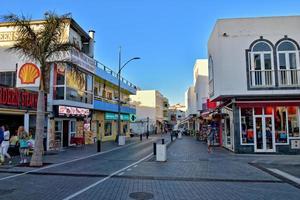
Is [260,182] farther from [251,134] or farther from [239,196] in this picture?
[251,134]

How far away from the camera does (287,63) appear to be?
19.1 m

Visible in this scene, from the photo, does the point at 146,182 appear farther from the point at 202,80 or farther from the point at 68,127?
the point at 202,80

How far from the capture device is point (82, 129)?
29219 mm

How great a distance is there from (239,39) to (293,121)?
6.42 m

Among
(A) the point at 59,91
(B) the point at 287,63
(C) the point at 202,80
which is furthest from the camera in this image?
(C) the point at 202,80

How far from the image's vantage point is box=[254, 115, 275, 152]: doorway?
1928 centimetres

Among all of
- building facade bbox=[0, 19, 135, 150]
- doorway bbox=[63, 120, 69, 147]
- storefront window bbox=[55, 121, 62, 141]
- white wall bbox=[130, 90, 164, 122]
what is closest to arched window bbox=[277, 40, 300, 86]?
building facade bbox=[0, 19, 135, 150]

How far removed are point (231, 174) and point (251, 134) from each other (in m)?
8.37

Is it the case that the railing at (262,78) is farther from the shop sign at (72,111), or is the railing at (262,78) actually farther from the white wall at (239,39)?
the shop sign at (72,111)

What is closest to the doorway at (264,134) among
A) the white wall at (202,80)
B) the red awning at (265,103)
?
the red awning at (265,103)

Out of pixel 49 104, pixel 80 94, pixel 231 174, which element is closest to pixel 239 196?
pixel 231 174

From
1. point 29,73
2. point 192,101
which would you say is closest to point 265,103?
point 29,73

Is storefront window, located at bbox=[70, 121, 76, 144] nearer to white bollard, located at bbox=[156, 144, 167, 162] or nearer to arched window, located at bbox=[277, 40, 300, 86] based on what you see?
white bollard, located at bbox=[156, 144, 167, 162]

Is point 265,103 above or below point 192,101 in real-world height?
below
